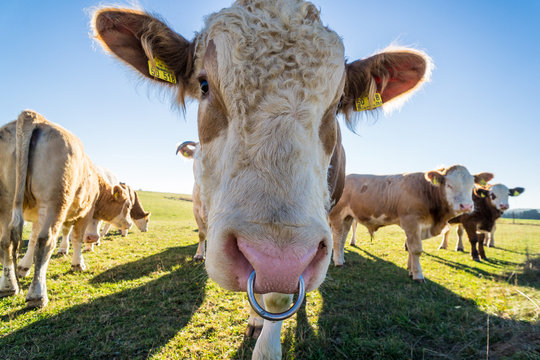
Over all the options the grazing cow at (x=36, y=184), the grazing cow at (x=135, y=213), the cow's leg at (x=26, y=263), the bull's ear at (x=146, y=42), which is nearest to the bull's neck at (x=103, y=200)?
the cow's leg at (x=26, y=263)

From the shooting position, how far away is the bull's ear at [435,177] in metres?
6.67

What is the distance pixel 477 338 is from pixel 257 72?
3683 mm

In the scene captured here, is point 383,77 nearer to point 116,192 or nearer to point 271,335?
point 271,335

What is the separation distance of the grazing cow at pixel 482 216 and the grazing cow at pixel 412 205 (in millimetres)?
3368

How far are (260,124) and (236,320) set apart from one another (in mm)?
2827

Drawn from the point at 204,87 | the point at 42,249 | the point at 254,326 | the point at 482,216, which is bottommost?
the point at 254,326

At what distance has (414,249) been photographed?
5.77m

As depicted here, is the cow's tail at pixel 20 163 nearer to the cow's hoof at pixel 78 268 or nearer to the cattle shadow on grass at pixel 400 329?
the cow's hoof at pixel 78 268

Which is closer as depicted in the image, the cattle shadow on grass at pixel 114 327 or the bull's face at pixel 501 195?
the cattle shadow on grass at pixel 114 327

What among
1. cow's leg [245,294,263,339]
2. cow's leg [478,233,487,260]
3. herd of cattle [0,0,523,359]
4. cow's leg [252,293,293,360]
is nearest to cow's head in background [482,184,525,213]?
cow's leg [478,233,487,260]

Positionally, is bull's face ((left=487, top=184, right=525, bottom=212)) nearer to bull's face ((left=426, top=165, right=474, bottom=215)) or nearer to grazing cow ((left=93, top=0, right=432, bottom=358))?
bull's face ((left=426, top=165, right=474, bottom=215))

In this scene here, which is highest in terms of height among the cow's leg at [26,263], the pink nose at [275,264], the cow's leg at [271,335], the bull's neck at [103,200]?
the pink nose at [275,264]

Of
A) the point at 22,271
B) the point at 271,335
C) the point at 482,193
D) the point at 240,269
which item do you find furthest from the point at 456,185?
the point at 22,271

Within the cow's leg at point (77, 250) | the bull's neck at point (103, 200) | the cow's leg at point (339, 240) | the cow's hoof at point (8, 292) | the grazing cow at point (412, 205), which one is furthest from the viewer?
the bull's neck at point (103, 200)
